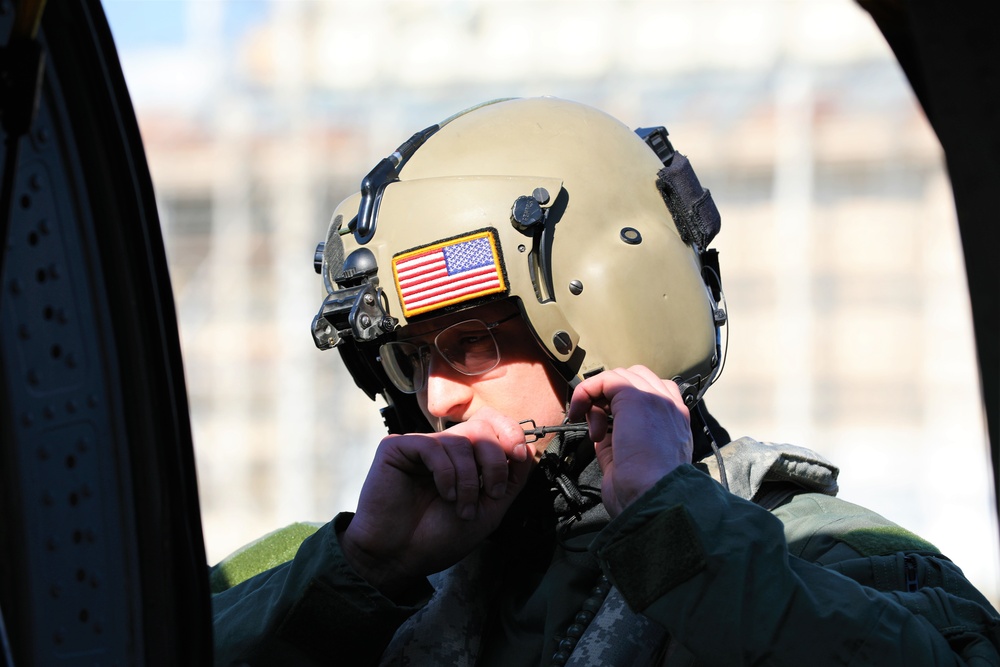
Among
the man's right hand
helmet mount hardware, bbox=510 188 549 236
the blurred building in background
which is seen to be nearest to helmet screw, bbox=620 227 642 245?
helmet mount hardware, bbox=510 188 549 236

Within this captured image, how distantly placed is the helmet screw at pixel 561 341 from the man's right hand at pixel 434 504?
0.15 meters

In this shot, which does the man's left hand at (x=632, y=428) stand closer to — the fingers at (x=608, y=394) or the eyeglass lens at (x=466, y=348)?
the fingers at (x=608, y=394)

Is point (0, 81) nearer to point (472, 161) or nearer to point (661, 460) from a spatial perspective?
point (661, 460)

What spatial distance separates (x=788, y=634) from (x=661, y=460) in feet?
1.04

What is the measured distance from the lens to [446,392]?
86.6 inches

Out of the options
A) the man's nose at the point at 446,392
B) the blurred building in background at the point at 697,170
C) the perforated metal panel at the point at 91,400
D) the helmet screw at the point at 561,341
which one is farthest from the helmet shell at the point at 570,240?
the blurred building in background at the point at 697,170

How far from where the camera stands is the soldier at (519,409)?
2.00 m

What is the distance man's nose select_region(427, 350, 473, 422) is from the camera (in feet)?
7.21

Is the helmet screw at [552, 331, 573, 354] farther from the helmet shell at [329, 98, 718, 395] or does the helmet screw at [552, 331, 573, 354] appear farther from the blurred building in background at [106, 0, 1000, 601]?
the blurred building in background at [106, 0, 1000, 601]

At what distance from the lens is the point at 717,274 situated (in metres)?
2.47

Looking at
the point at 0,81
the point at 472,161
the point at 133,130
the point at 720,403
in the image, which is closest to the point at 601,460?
the point at 472,161

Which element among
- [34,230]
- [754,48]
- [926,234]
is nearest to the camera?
[34,230]

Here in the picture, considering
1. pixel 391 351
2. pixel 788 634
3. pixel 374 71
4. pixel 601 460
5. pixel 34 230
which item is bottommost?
pixel 788 634

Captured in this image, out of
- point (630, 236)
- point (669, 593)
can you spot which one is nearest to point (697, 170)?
point (630, 236)
